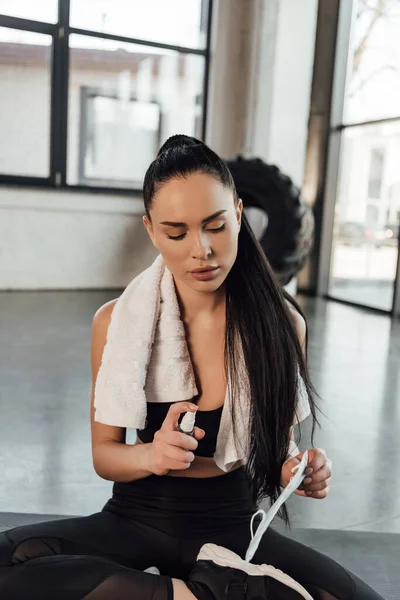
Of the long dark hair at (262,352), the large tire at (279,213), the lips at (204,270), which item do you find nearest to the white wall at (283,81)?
the large tire at (279,213)

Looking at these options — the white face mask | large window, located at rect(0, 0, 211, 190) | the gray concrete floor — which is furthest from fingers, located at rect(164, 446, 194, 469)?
large window, located at rect(0, 0, 211, 190)

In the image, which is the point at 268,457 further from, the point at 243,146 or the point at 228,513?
the point at 243,146

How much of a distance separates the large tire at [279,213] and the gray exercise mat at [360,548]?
10.7 feet

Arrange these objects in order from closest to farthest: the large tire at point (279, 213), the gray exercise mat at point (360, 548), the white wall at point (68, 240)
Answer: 1. the gray exercise mat at point (360, 548)
2. the large tire at point (279, 213)
3. the white wall at point (68, 240)

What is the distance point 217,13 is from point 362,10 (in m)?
1.28

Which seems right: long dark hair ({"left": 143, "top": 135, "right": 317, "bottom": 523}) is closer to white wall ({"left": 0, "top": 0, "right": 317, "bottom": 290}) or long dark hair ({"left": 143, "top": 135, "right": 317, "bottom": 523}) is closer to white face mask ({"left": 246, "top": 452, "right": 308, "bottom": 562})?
white face mask ({"left": 246, "top": 452, "right": 308, "bottom": 562})

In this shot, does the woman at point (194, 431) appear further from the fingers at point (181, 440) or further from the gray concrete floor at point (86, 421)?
the gray concrete floor at point (86, 421)

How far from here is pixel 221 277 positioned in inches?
41.8

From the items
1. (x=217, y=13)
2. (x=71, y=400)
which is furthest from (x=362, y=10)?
(x=71, y=400)

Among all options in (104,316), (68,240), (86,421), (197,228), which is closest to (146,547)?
(104,316)

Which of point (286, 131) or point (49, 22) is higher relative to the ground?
point (49, 22)

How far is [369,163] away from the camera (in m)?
5.41

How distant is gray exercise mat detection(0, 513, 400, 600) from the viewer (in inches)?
52.4

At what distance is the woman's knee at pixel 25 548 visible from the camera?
38.5 inches
